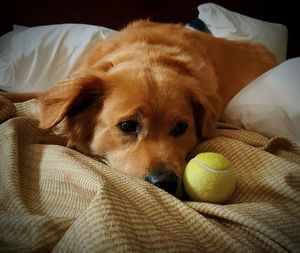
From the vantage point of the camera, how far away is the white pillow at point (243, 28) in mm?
2557

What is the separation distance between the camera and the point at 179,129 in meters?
1.42

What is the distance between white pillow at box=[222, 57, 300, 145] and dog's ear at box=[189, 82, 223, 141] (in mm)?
167

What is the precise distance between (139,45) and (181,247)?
1.18 meters

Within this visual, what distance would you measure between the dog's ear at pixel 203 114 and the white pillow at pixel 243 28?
4.10ft

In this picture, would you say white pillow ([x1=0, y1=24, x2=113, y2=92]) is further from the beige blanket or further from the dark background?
the beige blanket

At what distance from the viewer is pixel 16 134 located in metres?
1.24

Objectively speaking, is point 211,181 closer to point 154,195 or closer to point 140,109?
point 154,195

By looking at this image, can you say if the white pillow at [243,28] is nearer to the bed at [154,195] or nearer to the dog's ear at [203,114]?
A: the bed at [154,195]

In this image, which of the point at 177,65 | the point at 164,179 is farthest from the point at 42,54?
the point at 164,179

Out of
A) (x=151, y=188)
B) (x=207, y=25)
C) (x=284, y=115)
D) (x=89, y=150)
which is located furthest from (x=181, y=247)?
(x=207, y=25)

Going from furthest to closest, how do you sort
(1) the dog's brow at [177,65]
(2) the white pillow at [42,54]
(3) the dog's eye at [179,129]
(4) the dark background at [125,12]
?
(4) the dark background at [125,12]
(2) the white pillow at [42,54]
(1) the dog's brow at [177,65]
(3) the dog's eye at [179,129]

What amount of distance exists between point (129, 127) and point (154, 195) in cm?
40

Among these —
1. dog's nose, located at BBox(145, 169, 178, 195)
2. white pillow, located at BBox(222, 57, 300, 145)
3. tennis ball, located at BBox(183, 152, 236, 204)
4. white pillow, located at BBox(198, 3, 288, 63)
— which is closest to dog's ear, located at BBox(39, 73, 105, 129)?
dog's nose, located at BBox(145, 169, 178, 195)

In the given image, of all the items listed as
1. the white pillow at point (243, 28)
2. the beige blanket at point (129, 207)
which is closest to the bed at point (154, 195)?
the beige blanket at point (129, 207)
